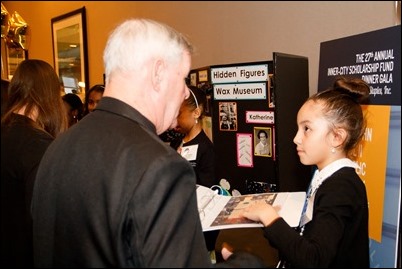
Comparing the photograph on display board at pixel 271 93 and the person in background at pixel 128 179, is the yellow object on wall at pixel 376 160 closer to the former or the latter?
the photograph on display board at pixel 271 93

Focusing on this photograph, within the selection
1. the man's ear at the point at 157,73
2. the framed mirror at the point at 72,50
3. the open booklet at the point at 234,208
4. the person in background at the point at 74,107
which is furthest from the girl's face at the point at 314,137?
the framed mirror at the point at 72,50

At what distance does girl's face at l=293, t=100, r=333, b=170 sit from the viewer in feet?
4.53

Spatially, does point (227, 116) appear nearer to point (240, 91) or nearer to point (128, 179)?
point (240, 91)

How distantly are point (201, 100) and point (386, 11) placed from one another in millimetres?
1194

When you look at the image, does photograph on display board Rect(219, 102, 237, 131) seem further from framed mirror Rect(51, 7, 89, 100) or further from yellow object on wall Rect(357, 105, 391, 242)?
framed mirror Rect(51, 7, 89, 100)

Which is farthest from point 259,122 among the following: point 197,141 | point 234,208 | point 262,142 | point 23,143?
point 23,143

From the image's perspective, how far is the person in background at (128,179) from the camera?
Result: 0.79 meters

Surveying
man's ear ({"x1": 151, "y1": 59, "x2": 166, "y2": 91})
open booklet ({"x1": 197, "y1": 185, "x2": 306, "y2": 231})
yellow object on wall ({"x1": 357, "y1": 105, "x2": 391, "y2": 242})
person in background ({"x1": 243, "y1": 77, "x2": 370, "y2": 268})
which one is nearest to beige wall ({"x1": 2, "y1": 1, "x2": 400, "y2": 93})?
yellow object on wall ({"x1": 357, "y1": 105, "x2": 391, "y2": 242})

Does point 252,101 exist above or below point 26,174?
above

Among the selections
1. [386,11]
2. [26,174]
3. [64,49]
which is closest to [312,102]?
[26,174]

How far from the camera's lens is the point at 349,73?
171cm

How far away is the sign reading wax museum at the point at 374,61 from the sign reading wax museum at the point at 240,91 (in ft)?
1.24

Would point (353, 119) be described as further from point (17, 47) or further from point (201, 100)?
point (17, 47)

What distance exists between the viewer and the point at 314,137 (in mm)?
1394
